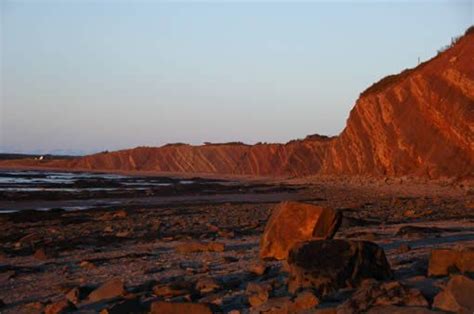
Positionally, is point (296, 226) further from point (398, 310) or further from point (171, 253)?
point (398, 310)

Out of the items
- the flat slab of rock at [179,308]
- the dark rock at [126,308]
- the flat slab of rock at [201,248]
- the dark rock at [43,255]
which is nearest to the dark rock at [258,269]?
the dark rock at [126,308]

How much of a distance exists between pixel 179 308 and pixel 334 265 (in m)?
1.94

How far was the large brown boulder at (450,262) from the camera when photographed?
27.2 ft

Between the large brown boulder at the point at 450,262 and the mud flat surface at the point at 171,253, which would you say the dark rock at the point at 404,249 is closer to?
the mud flat surface at the point at 171,253

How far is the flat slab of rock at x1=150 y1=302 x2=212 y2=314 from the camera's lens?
24.6ft

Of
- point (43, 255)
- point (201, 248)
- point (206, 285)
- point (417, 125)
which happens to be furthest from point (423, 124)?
point (206, 285)

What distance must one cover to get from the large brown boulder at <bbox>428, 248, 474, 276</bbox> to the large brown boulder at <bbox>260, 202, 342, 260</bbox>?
284 centimetres

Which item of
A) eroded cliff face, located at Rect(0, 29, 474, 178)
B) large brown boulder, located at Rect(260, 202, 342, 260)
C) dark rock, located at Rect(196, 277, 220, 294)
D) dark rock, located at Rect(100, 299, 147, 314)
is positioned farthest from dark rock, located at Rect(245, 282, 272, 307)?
eroded cliff face, located at Rect(0, 29, 474, 178)

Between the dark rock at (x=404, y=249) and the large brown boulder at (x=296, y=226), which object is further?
the dark rock at (x=404, y=249)

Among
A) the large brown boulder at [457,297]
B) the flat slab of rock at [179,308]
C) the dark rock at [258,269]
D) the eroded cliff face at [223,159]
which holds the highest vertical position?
the eroded cliff face at [223,159]

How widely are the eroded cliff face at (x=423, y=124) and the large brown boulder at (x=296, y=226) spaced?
27151 millimetres

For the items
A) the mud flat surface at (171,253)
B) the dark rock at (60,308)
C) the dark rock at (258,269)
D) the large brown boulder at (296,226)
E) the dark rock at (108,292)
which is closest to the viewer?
the dark rock at (60,308)

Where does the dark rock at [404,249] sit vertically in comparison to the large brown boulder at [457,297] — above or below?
below

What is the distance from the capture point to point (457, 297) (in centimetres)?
625
